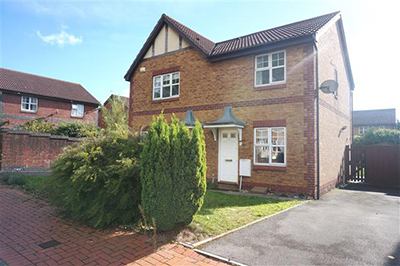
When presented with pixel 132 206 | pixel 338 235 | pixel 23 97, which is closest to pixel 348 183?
pixel 338 235

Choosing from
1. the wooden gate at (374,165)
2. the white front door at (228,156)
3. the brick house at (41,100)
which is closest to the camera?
the white front door at (228,156)

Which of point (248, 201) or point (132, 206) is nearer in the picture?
point (132, 206)

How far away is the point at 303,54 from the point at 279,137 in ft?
11.2

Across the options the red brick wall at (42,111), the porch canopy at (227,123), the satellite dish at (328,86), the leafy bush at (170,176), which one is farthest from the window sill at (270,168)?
the red brick wall at (42,111)

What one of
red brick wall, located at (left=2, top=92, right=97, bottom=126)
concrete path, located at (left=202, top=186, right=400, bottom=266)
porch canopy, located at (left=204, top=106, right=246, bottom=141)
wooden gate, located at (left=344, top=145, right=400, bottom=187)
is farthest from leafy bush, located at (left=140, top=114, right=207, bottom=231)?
red brick wall, located at (left=2, top=92, right=97, bottom=126)

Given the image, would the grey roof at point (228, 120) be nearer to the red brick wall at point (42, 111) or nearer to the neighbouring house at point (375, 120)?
the red brick wall at point (42, 111)

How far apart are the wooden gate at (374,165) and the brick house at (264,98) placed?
980 mm

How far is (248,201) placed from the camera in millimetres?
8234

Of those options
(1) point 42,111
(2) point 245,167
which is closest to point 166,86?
(2) point 245,167

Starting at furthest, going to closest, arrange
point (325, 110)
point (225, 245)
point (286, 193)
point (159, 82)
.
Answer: point (159, 82) → point (325, 110) → point (286, 193) → point (225, 245)

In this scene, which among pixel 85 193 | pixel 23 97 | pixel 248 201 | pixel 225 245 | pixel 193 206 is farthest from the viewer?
pixel 23 97

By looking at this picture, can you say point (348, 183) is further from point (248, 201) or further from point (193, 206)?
point (193, 206)

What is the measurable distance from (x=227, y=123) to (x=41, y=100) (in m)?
24.4

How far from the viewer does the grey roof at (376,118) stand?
4147cm
